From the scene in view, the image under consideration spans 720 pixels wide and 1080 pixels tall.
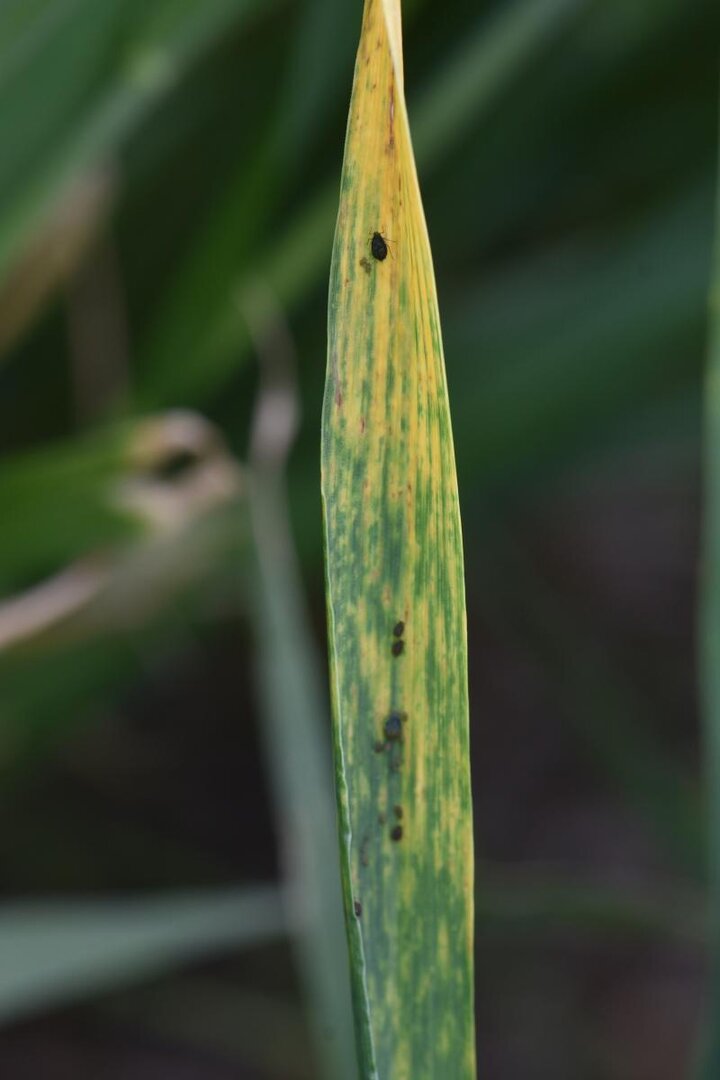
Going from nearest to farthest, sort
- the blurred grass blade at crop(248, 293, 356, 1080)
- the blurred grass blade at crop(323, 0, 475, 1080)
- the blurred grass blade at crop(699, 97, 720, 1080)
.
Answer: the blurred grass blade at crop(323, 0, 475, 1080) → the blurred grass blade at crop(699, 97, 720, 1080) → the blurred grass blade at crop(248, 293, 356, 1080)

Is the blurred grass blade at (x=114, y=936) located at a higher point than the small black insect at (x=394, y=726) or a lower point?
lower

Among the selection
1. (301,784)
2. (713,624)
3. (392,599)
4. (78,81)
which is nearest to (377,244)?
(392,599)

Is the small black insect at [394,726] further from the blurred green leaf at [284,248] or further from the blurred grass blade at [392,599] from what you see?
the blurred green leaf at [284,248]

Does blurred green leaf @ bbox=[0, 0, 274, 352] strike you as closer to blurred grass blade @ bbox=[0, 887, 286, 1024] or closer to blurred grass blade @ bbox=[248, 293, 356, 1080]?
blurred grass blade @ bbox=[248, 293, 356, 1080]

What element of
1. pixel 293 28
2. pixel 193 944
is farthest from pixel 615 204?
pixel 193 944

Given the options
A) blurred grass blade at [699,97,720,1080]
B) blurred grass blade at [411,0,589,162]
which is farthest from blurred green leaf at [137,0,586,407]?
blurred grass blade at [699,97,720,1080]

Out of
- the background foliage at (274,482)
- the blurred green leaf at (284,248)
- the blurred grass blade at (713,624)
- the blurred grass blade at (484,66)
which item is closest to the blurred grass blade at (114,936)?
the background foliage at (274,482)

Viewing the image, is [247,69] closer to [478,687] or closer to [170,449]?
[170,449]

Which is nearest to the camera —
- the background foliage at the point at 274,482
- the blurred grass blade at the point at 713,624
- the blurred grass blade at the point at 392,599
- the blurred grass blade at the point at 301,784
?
the blurred grass blade at the point at 392,599
